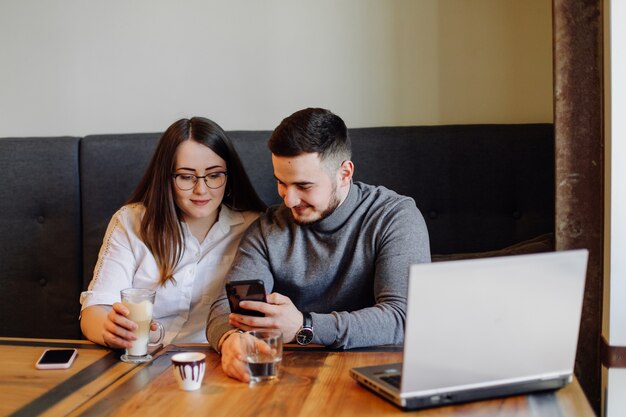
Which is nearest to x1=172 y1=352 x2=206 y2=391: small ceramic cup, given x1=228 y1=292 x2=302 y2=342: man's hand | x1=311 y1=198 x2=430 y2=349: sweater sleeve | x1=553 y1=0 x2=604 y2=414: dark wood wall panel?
x1=228 y1=292 x2=302 y2=342: man's hand

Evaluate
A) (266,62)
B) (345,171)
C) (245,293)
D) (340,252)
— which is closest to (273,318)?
(245,293)

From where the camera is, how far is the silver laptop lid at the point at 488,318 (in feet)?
3.56

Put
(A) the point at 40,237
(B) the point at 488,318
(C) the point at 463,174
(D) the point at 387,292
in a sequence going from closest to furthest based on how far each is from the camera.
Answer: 1. (B) the point at 488,318
2. (D) the point at 387,292
3. (C) the point at 463,174
4. (A) the point at 40,237

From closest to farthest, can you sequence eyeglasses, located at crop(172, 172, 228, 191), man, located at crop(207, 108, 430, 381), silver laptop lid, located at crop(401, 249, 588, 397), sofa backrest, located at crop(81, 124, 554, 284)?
silver laptop lid, located at crop(401, 249, 588, 397), man, located at crop(207, 108, 430, 381), eyeglasses, located at crop(172, 172, 228, 191), sofa backrest, located at crop(81, 124, 554, 284)

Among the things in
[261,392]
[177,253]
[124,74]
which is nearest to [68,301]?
[177,253]

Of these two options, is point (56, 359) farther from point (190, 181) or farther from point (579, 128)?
point (579, 128)

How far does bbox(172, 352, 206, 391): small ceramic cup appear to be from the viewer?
1259 millimetres

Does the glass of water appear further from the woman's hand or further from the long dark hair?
the long dark hair

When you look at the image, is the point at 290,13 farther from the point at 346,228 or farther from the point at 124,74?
the point at 346,228

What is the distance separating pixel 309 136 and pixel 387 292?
0.40 metres

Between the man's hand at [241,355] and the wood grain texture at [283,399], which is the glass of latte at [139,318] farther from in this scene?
the man's hand at [241,355]

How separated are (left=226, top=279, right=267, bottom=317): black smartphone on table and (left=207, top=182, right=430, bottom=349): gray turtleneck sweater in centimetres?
20

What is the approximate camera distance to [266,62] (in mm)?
2393

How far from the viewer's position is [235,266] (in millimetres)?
1819
